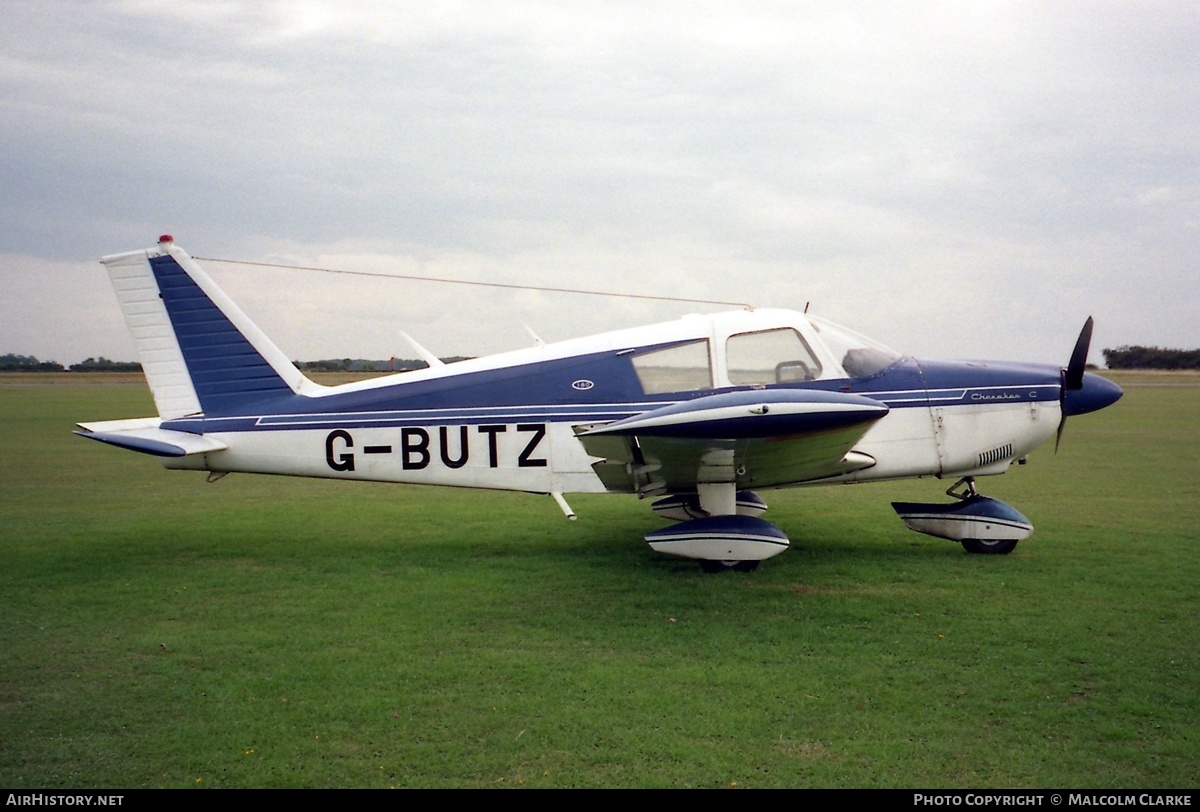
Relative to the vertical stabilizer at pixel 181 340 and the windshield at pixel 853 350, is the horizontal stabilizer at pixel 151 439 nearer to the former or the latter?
the vertical stabilizer at pixel 181 340

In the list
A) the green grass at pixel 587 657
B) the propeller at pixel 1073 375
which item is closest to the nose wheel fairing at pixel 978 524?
the green grass at pixel 587 657

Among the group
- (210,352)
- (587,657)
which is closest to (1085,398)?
(587,657)

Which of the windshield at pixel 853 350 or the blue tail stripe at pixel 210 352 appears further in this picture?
the blue tail stripe at pixel 210 352

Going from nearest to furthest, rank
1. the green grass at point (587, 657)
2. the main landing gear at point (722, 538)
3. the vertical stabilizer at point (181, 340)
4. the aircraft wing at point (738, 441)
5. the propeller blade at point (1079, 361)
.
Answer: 1. the green grass at point (587, 657)
2. the aircraft wing at point (738, 441)
3. the main landing gear at point (722, 538)
4. the propeller blade at point (1079, 361)
5. the vertical stabilizer at point (181, 340)

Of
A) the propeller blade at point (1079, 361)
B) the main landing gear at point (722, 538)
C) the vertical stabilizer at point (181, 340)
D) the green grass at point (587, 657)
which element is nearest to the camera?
the green grass at point (587, 657)

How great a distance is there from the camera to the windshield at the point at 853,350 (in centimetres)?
751

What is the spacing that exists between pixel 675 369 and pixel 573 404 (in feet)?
3.16

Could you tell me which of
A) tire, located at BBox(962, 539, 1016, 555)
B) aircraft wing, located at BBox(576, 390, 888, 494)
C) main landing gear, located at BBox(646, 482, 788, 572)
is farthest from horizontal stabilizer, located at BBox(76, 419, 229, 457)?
tire, located at BBox(962, 539, 1016, 555)

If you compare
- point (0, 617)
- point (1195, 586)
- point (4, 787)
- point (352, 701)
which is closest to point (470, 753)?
point (352, 701)

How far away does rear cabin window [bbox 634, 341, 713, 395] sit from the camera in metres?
7.48

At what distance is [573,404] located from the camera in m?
7.64

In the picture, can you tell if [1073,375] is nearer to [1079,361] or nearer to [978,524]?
[1079,361]

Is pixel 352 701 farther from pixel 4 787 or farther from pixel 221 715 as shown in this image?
pixel 4 787

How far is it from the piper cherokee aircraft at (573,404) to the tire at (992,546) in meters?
0.02
